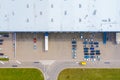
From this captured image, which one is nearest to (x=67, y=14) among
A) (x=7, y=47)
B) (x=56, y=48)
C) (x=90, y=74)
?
(x=56, y=48)

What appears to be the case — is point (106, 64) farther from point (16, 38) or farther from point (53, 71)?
point (16, 38)

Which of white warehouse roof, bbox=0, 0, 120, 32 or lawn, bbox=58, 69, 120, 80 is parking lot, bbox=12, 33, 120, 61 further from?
white warehouse roof, bbox=0, 0, 120, 32

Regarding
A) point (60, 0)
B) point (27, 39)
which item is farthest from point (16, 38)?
point (60, 0)

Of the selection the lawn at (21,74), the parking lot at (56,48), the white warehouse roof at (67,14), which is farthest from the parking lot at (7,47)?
the white warehouse roof at (67,14)

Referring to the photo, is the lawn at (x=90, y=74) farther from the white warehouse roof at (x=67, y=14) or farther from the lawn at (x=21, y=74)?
the white warehouse roof at (x=67, y=14)

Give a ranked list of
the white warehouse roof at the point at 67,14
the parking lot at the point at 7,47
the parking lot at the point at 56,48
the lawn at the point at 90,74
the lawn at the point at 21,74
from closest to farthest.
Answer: the white warehouse roof at the point at 67,14
the lawn at the point at 90,74
the lawn at the point at 21,74
the parking lot at the point at 56,48
the parking lot at the point at 7,47

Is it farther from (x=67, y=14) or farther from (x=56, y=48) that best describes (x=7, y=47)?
(x=67, y=14)

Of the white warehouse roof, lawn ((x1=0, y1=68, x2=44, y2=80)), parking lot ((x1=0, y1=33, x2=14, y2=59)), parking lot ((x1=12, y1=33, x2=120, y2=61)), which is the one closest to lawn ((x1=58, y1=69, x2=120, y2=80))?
parking lot ((x1=12, y1=33, x2=120, y2=61))
